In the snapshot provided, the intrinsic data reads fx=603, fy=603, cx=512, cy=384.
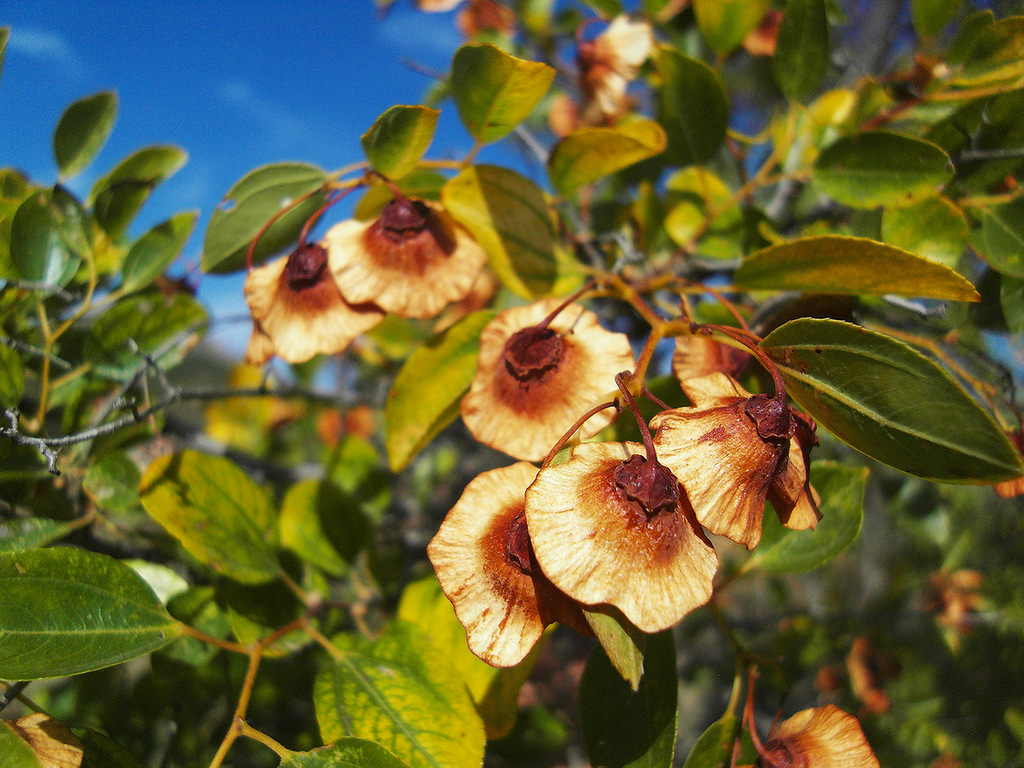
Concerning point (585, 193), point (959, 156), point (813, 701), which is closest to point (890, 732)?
point (813, 701)

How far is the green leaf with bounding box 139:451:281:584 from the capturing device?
2.32 ft

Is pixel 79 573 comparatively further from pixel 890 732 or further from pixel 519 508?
pixel 890 732

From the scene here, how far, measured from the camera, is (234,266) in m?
0.80

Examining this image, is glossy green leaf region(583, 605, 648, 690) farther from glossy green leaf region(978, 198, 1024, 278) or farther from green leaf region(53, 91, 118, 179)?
green leaf region(53, 91, 118, 179)

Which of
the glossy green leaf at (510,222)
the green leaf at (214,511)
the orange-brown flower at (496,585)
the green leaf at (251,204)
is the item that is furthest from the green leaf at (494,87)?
the green leaf at (214,511)

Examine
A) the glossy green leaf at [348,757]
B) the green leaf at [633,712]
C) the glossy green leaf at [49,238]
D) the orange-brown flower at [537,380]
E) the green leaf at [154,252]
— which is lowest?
the green leaf at [633,712]

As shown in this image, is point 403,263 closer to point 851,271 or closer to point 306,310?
point 306,310

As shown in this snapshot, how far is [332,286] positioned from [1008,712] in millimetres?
1791

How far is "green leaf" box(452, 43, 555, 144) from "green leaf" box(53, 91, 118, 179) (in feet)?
1.91

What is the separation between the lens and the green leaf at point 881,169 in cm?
71

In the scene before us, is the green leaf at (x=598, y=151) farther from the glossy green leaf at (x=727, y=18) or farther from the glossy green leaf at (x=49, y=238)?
the glossy green leaf at (x=49, y=238)

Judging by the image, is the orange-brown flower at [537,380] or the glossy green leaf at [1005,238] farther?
the glossy green leaf at [1005,238]

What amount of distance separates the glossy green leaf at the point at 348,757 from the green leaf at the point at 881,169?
0.83 meters

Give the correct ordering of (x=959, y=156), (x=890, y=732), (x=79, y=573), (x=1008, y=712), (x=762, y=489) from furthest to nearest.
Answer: (x=890, y=732) < (x=1008, y=712) < (x=959, y=156) < (x=79, y=573) < (x=762, y=489)
